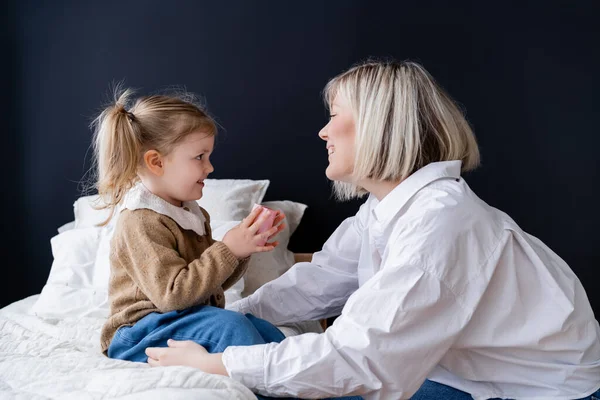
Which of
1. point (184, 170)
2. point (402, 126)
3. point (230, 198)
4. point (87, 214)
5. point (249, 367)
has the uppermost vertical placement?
point (402, 126)

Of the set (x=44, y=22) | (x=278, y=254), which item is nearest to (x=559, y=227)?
(x=278, y=254)

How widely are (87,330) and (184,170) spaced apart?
2.07ft

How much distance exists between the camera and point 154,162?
5.55ft

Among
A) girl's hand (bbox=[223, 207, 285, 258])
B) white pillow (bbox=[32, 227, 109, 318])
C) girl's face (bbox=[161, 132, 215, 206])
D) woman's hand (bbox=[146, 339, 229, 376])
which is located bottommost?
white pillow (bbox=[32, 227, 109, 318])

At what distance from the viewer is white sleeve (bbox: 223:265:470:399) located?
3.78 feet

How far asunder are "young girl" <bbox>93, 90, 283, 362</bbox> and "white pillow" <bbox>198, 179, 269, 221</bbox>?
35.1 inches

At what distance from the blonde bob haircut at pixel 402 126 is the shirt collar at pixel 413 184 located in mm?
70

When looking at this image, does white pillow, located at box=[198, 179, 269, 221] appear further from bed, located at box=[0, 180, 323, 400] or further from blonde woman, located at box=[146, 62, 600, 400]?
blonde woman, located at box=[146, 62, 600, 400]

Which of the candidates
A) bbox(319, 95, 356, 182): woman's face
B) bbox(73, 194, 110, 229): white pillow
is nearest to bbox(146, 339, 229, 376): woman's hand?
bbox(319, 95, 356, 182): woman's face

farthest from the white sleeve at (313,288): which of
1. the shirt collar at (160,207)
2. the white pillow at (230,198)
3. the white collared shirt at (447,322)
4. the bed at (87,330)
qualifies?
the white pillow at (230,198)

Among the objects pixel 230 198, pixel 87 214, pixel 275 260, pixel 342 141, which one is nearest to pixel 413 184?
pixel 342 141

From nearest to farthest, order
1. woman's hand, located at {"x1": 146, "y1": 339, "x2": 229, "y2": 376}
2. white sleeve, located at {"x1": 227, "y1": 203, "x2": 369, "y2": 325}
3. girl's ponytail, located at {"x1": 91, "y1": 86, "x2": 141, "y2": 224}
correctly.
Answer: woman's hand, located at {"x1": 146, "y1": 339, "x2": 229, "y2": 376} → girl's ponytail, located at {"x1": 91, "y1": 86, "x2": 141, "y2": 224} → white sleeve, located at {"x1": 227, "y1": 203, "x2": 369, "y2": 325}

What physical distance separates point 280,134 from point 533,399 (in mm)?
2072

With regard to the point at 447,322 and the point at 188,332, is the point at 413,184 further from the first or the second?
the point at 188,332
